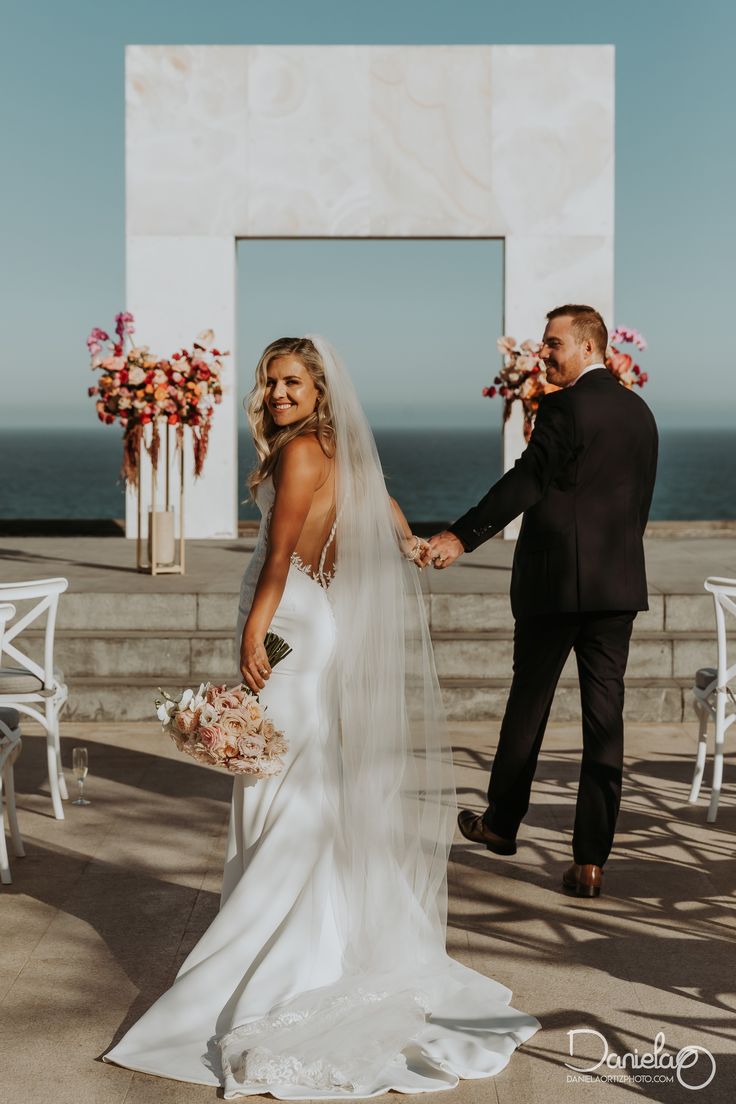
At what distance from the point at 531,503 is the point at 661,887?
58.1 inches

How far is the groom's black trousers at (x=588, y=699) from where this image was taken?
4.67 metres

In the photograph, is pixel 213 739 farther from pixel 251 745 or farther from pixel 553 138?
pixel 553 138

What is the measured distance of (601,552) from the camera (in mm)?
4633

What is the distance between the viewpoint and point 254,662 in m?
3.67

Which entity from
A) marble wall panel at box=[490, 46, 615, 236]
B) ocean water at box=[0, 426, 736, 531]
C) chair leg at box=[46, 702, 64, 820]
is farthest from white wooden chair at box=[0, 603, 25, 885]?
ocean water at box=[0, 426, 736, 531]

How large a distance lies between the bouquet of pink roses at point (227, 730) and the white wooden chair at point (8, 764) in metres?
1.49

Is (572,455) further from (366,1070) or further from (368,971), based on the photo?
(366,1070)

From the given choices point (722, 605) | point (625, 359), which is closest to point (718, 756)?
point (722, 605)

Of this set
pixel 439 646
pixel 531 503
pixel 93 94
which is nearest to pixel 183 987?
pixel 531 503

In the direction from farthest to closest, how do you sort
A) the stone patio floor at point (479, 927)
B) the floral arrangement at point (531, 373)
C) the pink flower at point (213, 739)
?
1. the floral arrangement at point (531, 373)
2. the pink flower at point (213, 739)
3. the stone patio floor at point (479, 927)

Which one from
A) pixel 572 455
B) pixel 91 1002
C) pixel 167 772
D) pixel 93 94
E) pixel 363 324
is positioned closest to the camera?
pixel 91 1002

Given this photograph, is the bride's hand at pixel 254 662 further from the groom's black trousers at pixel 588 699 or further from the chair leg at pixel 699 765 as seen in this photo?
the chair leg at pixel 699 765
